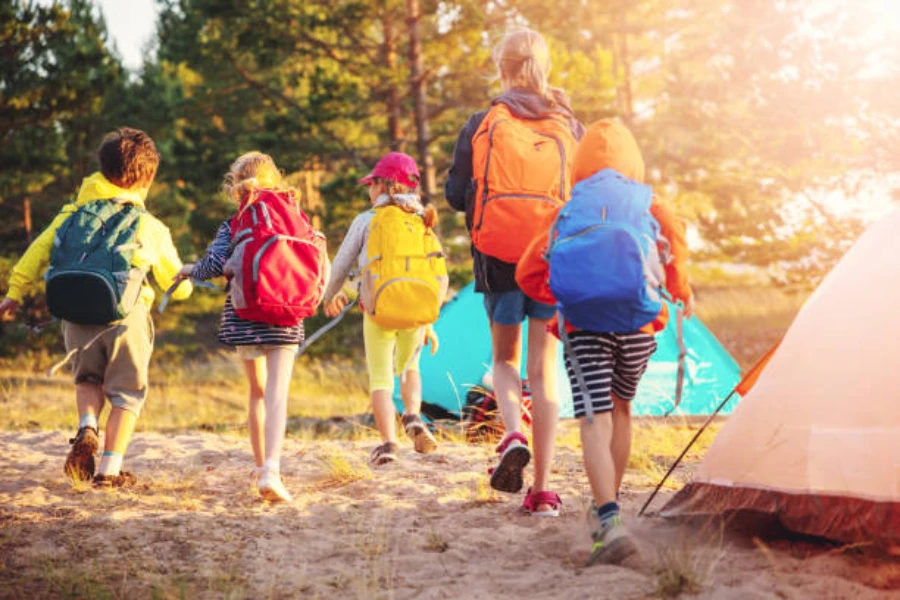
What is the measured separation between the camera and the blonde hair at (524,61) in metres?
4.36

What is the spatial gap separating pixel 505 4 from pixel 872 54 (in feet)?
17.9

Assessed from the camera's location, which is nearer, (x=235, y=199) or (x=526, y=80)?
(x=526, y=80)

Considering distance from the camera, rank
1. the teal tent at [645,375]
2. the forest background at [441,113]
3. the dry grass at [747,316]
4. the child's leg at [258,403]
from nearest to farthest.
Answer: the child's leg at [258,403] < the teal tent at [645,375] < the forest background at [441,113] < the dry grass at [747,316]

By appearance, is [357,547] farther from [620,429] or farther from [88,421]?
[88,421]

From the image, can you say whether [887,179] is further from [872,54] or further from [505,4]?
[505,4]

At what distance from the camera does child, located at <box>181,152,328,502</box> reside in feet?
15.3

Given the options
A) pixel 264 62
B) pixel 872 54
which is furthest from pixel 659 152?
pixel 264 62

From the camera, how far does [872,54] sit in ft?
46.3

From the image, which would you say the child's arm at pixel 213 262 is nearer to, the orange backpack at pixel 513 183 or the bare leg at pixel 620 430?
the orange backpack at pixel 513 183

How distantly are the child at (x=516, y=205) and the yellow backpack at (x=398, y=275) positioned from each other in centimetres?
84

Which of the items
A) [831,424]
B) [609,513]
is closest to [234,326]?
[609,513]

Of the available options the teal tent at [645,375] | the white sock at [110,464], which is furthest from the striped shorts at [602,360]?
the teal tent at [645,375]

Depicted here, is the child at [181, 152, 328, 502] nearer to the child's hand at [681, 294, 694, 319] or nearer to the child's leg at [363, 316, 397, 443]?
the child's leg at [363, 316, 397, 443]

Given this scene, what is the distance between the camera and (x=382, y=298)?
204 inches
